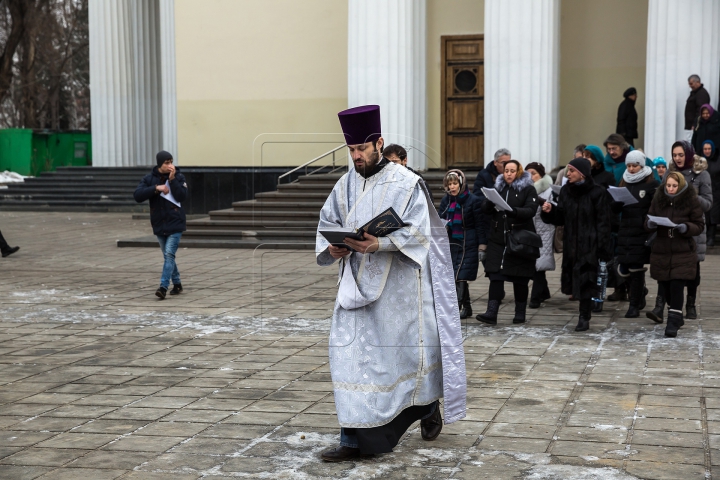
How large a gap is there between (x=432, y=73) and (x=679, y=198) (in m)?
11.6

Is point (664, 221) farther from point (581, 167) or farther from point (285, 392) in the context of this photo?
point (285, 392)

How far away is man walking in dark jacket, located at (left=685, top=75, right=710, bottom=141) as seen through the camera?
15.1 metres

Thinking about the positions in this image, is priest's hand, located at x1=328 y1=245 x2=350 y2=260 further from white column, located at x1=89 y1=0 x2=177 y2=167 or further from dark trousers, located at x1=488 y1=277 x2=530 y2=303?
white column, located at x1=89 y1=0 x2=177 y2=167

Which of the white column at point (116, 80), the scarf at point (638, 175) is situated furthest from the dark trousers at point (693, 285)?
the white column at point (116, 80)

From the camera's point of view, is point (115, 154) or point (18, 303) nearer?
point (18, 303)

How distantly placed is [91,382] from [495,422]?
2.95 meters

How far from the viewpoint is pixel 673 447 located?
5.37 m

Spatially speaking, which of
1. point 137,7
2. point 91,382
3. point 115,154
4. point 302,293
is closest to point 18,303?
point 302,293

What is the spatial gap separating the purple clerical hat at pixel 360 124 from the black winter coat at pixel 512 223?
4184 millimetres

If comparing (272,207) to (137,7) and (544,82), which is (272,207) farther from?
(137,7)

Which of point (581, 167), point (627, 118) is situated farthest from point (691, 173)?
point (627, 118)

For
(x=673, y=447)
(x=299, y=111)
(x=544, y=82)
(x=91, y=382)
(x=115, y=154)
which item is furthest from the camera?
(x=115, y=154)

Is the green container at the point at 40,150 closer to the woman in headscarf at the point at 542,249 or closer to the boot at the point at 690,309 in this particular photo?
the woman in headscarf at the point at 542,249

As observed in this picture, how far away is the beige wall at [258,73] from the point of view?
21.0 meters
